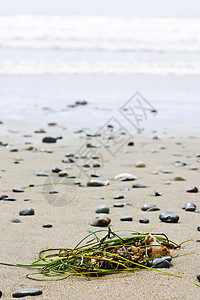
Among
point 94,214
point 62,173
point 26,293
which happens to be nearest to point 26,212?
point 94,214

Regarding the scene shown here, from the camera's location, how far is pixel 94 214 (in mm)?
3510

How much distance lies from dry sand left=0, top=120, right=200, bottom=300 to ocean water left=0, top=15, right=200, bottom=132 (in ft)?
7.09

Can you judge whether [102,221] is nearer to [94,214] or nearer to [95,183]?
[94,214]

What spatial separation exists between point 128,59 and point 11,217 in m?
15.9

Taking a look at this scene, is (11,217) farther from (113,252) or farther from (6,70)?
(6,70)

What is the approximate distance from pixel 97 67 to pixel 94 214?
13.2m

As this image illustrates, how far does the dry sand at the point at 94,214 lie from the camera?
7.16 ft

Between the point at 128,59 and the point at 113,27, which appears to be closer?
the point at 128,59

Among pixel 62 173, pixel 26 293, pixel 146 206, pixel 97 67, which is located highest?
pixel 97 67

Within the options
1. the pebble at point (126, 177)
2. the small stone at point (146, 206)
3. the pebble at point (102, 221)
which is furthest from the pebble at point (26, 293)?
the pebble at point (126, 177)

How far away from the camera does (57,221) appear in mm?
3301

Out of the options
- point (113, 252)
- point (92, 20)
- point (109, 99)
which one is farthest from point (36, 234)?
point (92, 20)

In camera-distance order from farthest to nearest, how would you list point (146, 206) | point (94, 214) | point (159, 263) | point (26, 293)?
point (146, 206)
point (94, 214)
point (159, 263)
point (26, 293)

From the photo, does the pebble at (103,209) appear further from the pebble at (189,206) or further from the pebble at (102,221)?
the pebble at (189,206)
